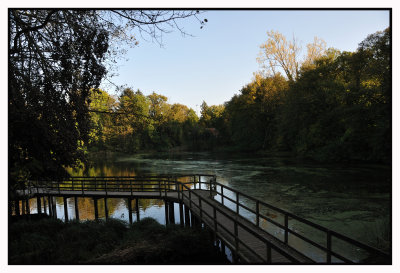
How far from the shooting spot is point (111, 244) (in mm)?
8180

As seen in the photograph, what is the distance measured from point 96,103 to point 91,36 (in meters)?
1.93

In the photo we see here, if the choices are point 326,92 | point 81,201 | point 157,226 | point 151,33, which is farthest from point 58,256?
point 326,92

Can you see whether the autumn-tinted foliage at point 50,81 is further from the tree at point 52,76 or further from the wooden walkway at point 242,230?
the wooden walkway at point 242,230

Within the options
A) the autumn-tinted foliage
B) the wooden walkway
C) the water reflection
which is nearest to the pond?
the water reflection

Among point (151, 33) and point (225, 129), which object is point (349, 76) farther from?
point (225, 129)

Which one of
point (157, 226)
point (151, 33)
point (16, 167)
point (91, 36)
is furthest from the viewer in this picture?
point (157, 226)

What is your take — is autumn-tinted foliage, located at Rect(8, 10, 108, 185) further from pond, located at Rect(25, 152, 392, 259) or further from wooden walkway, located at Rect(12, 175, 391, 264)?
wooden walkway, located at Rect(12, 175, 391, 264)

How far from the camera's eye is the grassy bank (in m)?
6.53

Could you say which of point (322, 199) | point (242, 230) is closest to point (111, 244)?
point (242, 230)

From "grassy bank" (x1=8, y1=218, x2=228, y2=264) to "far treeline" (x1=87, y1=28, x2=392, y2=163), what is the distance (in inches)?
110

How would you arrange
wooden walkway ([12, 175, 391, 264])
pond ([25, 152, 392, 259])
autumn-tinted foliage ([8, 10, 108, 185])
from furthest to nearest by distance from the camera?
pond ([25, 152, 392, 259])
autumn-tinted foliage ([8, 10, 108, 185])
wooden walkway ([12, 175, 391, 264])

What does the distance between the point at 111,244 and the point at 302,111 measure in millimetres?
27850

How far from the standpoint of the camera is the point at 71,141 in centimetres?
599

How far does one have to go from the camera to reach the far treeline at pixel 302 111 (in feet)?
23.4
